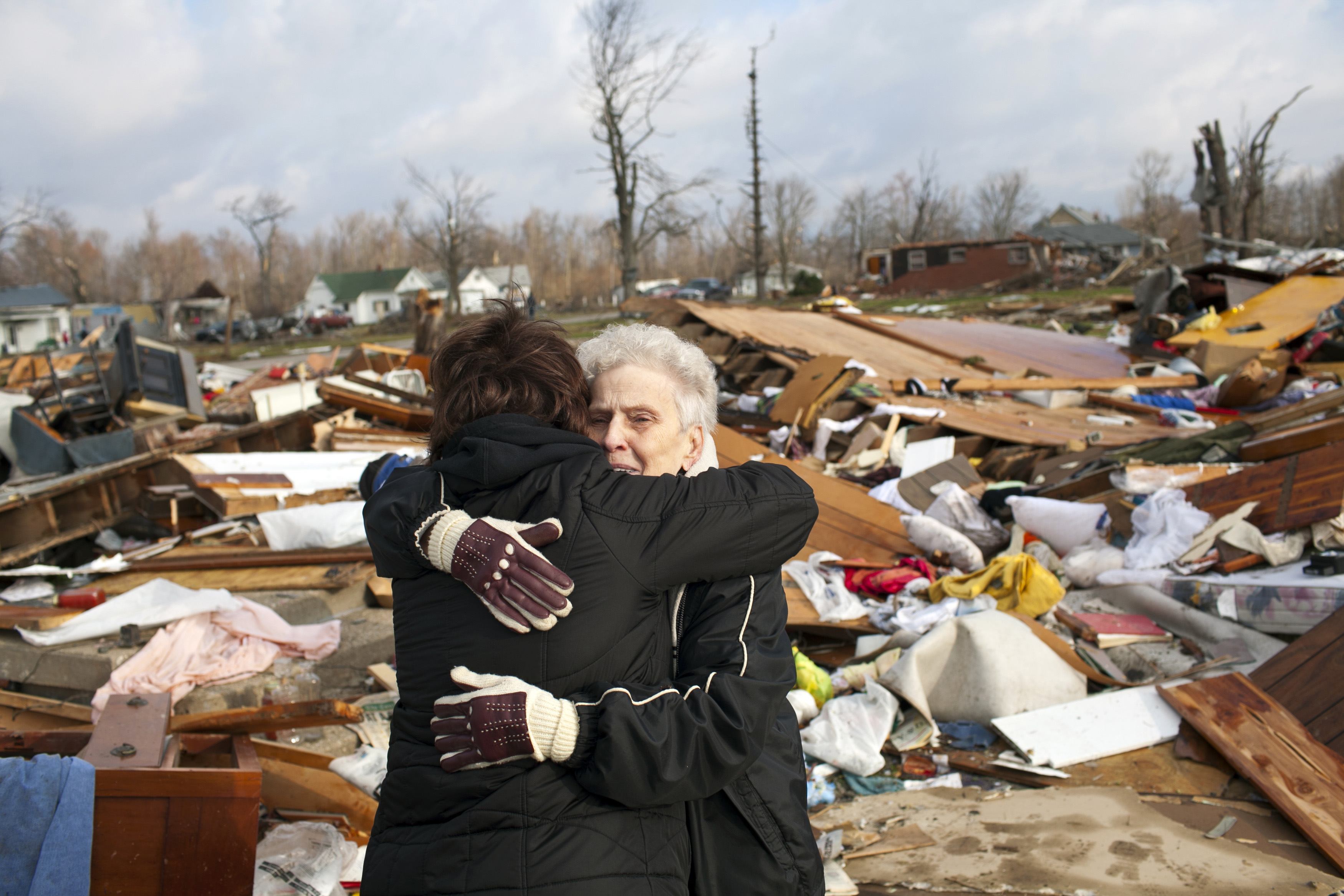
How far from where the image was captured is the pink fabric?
4148 millimetres

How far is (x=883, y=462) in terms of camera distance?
7270 millimetres

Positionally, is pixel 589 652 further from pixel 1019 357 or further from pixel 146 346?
pixel 1019 357

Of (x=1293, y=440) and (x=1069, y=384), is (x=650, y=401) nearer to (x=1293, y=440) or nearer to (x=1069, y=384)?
(x=1293, y=440)

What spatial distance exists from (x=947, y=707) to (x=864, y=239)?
250ft

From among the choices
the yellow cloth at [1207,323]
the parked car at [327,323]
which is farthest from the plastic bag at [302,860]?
the parked car at [327,323]

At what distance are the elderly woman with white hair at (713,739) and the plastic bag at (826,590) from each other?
119 inches

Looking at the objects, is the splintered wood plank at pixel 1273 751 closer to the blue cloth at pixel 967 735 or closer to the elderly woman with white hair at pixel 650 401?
the blue cloth at pixel 967 735

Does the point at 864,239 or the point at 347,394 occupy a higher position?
the point at 864,239

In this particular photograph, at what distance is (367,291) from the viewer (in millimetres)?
67500

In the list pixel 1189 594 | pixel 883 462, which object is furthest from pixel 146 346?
pixel 1189 594

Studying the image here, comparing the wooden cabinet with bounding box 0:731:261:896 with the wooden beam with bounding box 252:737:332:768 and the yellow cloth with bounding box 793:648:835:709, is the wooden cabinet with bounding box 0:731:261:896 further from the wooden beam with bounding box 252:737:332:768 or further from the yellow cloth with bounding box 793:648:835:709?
the yellow cloth with bounding box 793:648:835:709

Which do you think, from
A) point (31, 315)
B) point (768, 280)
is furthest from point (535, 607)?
point (768, 280)

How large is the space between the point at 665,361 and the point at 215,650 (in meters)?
3.61

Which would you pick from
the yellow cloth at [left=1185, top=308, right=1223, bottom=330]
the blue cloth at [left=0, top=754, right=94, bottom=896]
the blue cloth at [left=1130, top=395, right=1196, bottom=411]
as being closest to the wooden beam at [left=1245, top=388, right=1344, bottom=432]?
the blue cloth at [left=1130, top=395, right=1196, bottom=411]
